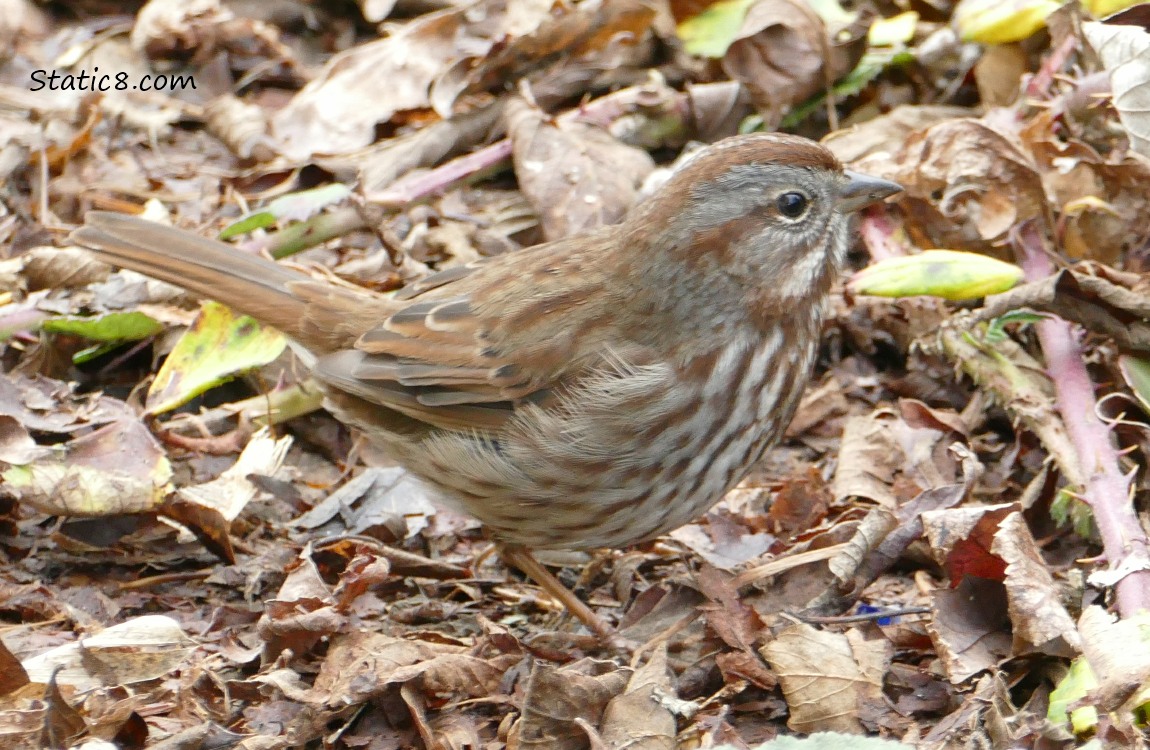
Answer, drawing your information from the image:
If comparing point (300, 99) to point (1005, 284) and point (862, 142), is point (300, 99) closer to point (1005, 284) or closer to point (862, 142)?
point (862, 142)

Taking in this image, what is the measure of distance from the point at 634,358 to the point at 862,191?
0.80 m

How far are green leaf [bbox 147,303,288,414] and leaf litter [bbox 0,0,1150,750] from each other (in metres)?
0.02

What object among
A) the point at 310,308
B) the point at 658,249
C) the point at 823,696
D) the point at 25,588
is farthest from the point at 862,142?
the point at 25,588

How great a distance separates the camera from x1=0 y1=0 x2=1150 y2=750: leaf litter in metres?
3.36

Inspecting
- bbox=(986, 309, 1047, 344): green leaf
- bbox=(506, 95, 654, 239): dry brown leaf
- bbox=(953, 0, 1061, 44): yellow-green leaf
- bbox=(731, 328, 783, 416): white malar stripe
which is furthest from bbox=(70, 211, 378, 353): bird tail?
bbox=(953, 0, 1061, 44): yellow-green leaf

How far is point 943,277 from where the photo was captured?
13.3 ft

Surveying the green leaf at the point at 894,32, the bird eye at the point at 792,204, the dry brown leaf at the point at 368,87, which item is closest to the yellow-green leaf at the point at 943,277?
the bird eye at the point at 792,204

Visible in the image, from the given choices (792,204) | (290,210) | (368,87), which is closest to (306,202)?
(290,210)

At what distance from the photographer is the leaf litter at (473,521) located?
11.0ft

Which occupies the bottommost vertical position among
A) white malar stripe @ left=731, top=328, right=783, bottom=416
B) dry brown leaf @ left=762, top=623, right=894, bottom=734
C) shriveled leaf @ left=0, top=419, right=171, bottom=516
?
dry brown leaf @ left=762, top=623, right=894, bottom=734

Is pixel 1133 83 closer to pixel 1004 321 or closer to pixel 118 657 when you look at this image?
pixel 1004 321

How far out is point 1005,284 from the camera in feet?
13.3

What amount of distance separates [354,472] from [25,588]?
1143 millimetres

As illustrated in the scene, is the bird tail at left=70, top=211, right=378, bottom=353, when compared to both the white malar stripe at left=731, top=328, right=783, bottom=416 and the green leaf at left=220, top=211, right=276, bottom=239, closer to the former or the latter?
the green leaf at left=220, top=211, right=276, bottom=239
